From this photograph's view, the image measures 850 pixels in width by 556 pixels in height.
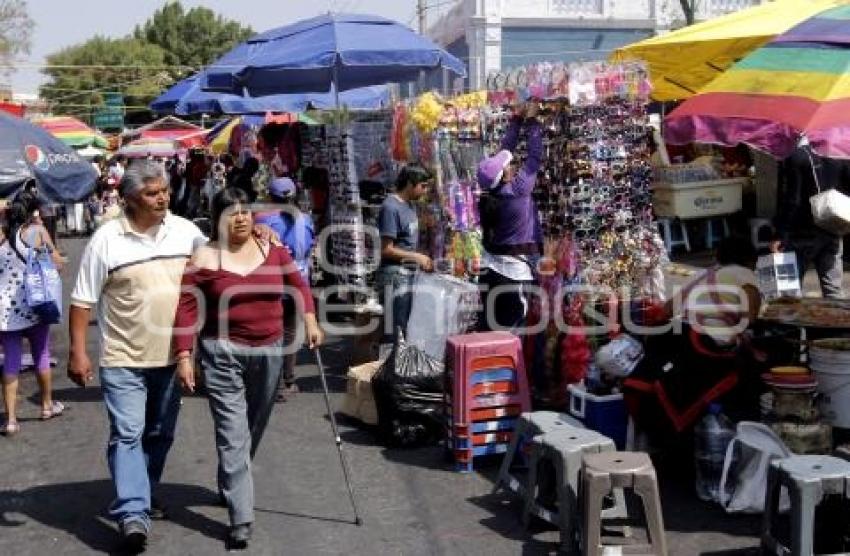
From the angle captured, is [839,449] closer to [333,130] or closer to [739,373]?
[739,373]

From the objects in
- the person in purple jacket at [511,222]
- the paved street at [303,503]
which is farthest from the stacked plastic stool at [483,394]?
the person in purple jacket at [511,222]

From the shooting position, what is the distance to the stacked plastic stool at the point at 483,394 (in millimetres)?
6051

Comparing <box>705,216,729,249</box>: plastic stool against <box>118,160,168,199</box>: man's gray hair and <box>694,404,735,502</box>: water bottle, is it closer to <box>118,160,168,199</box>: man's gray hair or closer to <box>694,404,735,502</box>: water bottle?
<box>694,404,735,502</box>: water bottle

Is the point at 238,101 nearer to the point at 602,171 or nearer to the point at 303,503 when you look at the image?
the point at 602,171

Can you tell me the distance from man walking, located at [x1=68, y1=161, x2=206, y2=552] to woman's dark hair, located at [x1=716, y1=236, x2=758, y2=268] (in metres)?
3.20

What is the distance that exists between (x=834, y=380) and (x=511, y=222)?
2410 millimetres

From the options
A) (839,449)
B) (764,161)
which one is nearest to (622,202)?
(839,449)

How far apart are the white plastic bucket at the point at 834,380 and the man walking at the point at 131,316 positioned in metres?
3.53

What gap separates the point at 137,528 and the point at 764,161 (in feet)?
40.8

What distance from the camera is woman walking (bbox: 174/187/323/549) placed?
16.3ft

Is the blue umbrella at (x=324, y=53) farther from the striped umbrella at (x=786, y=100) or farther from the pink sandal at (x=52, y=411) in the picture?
the striped umbrella at (x=786, y=100)

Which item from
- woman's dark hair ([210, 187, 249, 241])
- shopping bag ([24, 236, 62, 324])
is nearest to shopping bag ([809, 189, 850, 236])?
woman's dark hair ([210, 187, 249, 241])

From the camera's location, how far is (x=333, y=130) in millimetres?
10891

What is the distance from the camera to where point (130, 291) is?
16.6 ft
